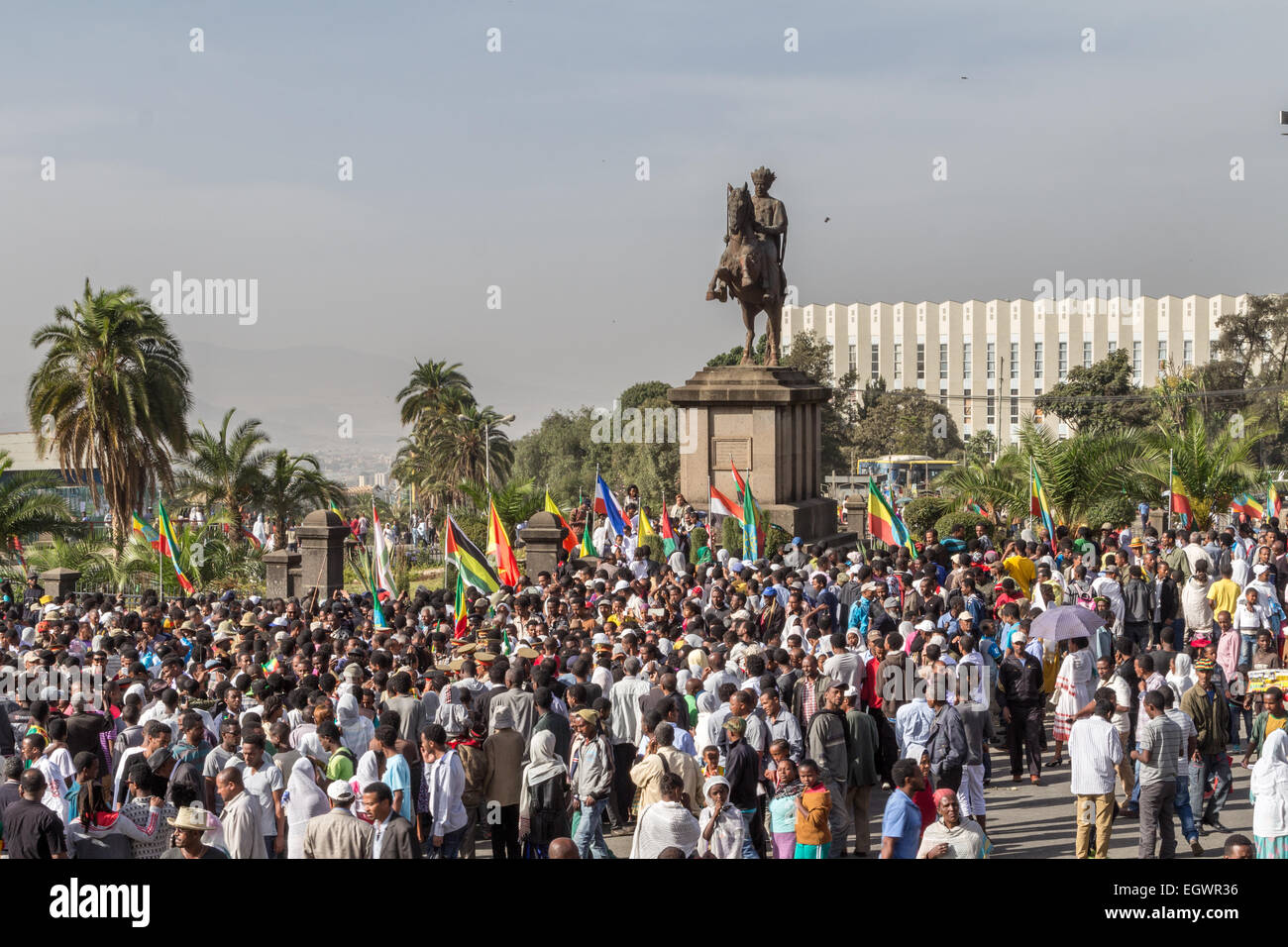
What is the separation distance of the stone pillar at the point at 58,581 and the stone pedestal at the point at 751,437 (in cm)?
1044

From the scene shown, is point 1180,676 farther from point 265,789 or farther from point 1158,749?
point 265,789

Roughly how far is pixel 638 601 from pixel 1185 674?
20.4 feet

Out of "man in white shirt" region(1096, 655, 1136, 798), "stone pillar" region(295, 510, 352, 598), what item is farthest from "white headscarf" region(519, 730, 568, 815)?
"stone pillar" region(295, 510, 352, 598)

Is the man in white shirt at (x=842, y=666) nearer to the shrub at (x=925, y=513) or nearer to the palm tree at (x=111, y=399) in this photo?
the shrub at (x=925, y=513)

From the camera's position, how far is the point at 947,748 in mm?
9578

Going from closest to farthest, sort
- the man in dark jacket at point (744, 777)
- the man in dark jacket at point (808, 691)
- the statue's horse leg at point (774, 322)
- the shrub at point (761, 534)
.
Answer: the man in dark jacket at point (744, 777) < the man in dark jacket at point (808, 691) < the shrub at point (761, 534) < the statue's horse leg at point (774, 322)

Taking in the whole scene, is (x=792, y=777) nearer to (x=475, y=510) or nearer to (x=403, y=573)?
(x=403, y=573)

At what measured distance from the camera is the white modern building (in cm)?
9325

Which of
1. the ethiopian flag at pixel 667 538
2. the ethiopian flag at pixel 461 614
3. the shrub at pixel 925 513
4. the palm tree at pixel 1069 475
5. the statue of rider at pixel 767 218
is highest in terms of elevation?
the statue of rider at pixel 767 218

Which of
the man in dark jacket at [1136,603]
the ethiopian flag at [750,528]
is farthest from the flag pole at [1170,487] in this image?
the man in dark jacket at [1136,603]

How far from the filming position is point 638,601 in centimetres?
1543

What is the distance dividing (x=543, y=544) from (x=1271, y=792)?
14.3 m

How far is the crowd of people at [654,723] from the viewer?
26.1 ft
